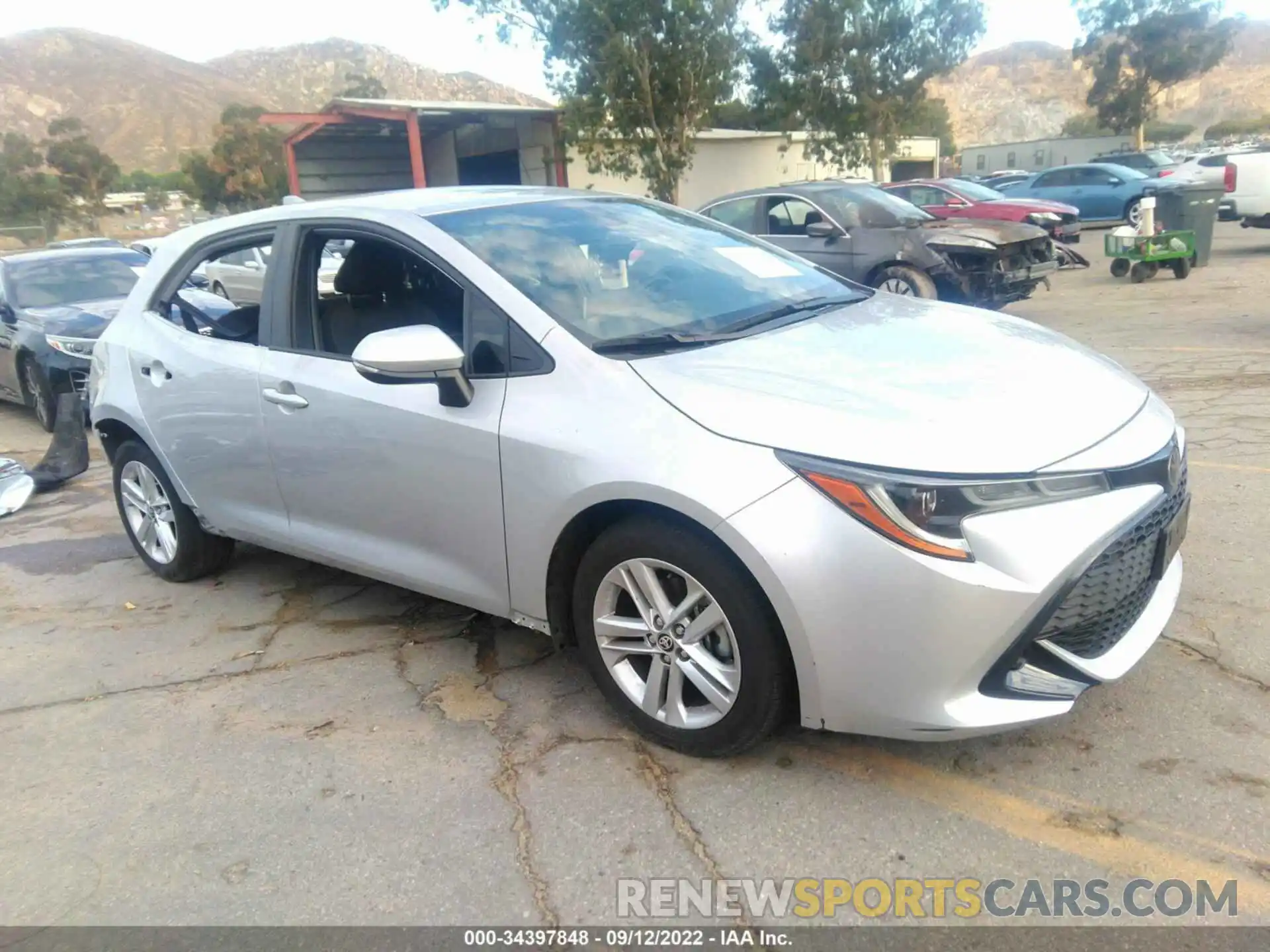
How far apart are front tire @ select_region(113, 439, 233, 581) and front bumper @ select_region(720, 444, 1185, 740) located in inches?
123

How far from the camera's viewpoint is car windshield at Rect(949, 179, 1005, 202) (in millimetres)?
19328

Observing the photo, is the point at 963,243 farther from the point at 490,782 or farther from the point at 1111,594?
the point at 490,782

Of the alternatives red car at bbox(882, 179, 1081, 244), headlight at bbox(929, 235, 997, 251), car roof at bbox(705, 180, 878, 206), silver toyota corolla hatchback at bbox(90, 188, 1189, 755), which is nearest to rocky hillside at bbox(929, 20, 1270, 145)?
red car at bbox(882, 179, 1081, 244)

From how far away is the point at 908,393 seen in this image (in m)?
2.78

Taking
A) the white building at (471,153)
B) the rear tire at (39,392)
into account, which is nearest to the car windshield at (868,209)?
the rear tire at (39,392)

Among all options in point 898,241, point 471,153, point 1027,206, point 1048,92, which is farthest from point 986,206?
point 1048,92

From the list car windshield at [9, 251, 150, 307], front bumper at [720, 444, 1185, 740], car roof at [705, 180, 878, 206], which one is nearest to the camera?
front bumper at [720, 444, 1185, 740]

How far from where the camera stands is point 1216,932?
2.26 m

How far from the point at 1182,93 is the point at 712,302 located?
521 ft

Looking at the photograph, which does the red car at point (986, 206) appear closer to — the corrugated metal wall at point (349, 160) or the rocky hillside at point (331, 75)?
the corrugated metal wall at point (349, 160)

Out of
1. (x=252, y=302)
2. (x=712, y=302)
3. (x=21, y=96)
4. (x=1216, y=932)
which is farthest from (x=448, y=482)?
(x=21, y=96)

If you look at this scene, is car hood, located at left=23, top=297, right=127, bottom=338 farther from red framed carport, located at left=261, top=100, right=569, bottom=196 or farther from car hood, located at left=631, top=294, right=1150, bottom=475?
red framed carport, located at left=261, top=100, right=569, bottom=196

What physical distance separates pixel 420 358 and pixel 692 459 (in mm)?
927

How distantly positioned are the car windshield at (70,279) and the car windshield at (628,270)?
7383 millimetres
